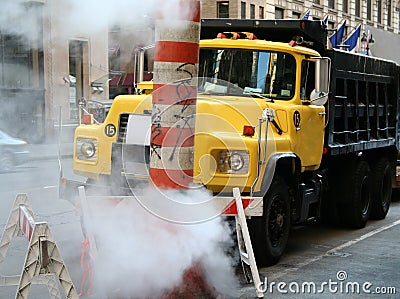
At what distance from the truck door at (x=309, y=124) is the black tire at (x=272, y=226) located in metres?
0.75

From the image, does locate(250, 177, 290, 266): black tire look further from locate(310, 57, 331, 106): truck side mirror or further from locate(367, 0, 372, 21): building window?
locate(367, 0, 372, 21): building window

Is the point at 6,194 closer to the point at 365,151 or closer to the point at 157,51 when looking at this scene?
the point at 365,151

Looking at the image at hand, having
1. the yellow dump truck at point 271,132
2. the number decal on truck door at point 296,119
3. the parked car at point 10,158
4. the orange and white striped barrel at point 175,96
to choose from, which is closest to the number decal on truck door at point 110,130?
the yellow dump truck at point 271,132

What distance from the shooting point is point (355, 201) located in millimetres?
9672

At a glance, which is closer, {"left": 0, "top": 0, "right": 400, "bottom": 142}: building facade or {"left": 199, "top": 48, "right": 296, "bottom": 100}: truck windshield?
{"left": 0, "top": 0, "right": 400, "bottom": 142}: building facade

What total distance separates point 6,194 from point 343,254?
6.57 metres

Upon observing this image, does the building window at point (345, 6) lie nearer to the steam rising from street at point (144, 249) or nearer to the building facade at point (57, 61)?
the building facade at point (57, 61)

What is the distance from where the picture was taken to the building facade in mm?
7375

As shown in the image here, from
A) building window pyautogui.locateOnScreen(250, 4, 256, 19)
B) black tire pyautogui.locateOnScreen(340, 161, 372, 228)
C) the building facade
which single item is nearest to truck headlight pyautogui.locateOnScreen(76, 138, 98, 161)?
the building facade

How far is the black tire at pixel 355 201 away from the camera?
967cm

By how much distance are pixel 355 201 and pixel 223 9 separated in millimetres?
11321

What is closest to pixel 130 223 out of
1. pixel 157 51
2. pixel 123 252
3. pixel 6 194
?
pixel 123 252

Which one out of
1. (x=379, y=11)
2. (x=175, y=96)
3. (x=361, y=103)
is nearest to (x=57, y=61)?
(x=175, y=96)

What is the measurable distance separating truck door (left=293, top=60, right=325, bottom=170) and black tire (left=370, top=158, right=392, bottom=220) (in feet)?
8.42
